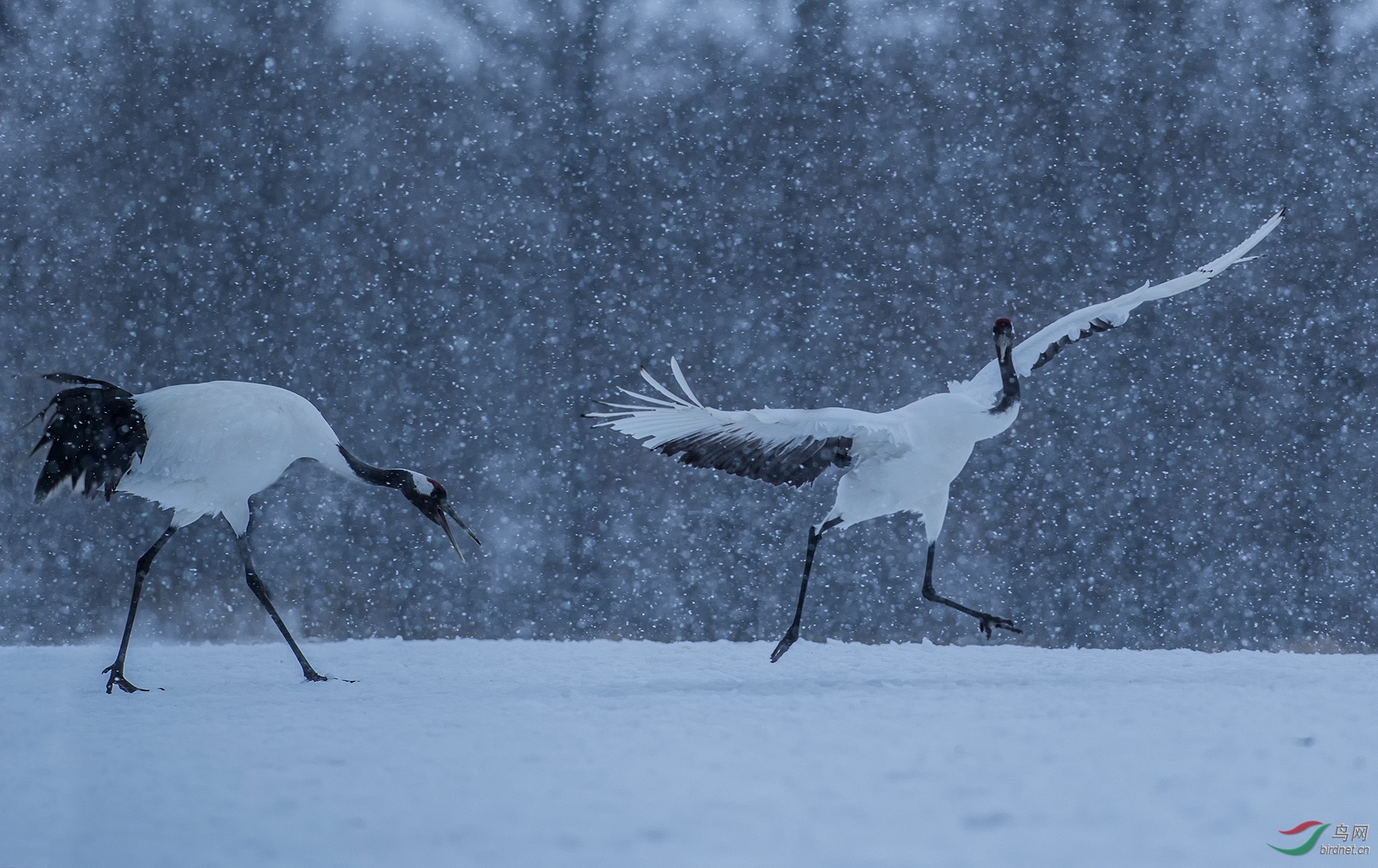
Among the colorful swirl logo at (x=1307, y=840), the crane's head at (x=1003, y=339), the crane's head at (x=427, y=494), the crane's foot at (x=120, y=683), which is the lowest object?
the crane's foot at (x=120, y=683)

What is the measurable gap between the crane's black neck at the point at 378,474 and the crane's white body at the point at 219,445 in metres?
0.07

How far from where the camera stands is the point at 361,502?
309 centimetres

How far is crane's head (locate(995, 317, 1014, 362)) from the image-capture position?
2.18 m

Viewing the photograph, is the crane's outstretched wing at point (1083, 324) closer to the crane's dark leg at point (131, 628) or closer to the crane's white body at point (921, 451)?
the crane's white body at point (921, 451)

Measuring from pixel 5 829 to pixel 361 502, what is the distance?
6.56 feet

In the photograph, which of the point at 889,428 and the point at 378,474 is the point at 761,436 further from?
the point at 378,474

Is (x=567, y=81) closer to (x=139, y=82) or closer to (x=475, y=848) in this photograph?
(x=139, y=82)

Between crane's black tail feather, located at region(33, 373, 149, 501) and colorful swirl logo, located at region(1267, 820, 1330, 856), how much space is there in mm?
2085

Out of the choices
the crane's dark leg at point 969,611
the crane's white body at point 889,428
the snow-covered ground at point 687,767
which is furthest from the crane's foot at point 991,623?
the crane's white body at point 889,428

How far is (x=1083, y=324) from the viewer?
2.31 meters

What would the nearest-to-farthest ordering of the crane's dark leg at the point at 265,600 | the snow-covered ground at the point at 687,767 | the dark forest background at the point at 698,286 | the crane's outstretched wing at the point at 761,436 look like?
the snow-covered ground at the point at 687,767
the crane's outstretched wing at the point at 761,436
the crane's dark leg at the point at 265,600
the dark forest background at the point at 698,286

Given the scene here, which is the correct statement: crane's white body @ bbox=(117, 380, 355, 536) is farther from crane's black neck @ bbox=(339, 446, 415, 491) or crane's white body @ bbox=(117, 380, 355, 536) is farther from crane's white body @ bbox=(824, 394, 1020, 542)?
crane's white body @ bbox=(824, 394, 1020, 542)

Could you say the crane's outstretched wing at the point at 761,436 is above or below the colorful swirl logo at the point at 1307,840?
above

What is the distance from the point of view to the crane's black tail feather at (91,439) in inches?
87.3
